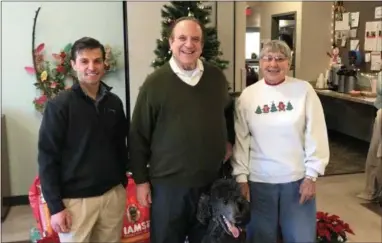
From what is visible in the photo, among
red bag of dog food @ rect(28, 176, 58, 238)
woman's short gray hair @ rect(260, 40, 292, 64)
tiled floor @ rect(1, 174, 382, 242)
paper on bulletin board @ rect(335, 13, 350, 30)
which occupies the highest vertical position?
paper on bulletin board @ rect(335, 13, 350, 30)

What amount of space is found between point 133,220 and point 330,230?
1.04 metres

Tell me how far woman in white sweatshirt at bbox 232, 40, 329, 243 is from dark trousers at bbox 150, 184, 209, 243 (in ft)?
0.74

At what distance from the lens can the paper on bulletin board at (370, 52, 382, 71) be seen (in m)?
4.10

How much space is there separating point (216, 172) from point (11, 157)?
2.15 metres

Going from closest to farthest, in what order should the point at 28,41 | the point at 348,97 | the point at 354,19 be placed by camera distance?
the point at 28,41 < the point at 348,97 < the point at 354,19

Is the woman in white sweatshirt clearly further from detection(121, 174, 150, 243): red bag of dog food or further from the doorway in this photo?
the doorway

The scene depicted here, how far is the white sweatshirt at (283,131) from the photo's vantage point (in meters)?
1.53

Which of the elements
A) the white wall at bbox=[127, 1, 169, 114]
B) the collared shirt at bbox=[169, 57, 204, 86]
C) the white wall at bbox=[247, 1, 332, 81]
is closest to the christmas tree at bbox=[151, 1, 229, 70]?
the white wall at bbox=[127, 1, 169, 114]

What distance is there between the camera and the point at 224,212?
1.40m

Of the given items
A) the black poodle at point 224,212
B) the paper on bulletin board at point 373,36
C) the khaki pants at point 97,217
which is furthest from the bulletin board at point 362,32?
the khaki pants at point 97,217

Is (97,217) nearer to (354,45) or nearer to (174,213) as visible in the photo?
(174,213)

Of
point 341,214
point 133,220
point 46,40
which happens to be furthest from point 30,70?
point 341,214

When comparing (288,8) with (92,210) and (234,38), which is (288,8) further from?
(92,210)

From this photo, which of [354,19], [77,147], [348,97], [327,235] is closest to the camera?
[77,147]
